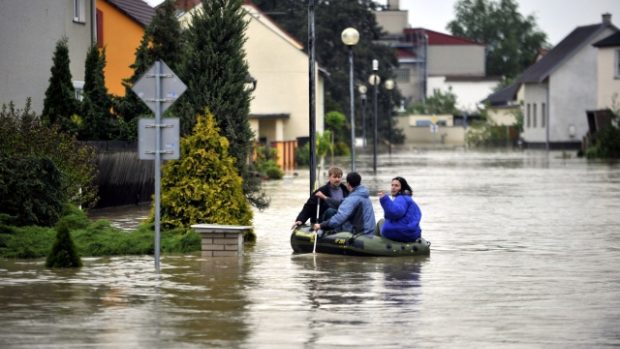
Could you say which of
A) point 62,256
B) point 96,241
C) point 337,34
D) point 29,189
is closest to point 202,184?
point 96,241

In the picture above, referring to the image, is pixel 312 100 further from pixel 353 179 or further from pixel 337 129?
pixel 337 129

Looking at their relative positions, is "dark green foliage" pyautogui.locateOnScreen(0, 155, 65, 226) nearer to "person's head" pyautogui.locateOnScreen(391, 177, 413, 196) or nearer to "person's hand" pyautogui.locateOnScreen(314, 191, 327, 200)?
"person's hand" pyautogui.locateOnScreen(314, 191, 327, 200)

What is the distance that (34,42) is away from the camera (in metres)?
32.9

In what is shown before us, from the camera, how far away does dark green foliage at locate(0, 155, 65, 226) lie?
2116cm

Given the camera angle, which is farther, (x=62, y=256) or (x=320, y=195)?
(x=320, y=195)

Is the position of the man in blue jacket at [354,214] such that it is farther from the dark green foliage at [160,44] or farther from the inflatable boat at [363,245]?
the dark green foliage at [160,44]

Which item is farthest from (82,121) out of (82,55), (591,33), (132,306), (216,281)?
(591,33)

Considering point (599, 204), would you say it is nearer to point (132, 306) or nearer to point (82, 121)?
point (82, 121)

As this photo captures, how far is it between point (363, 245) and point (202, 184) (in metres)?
2.97

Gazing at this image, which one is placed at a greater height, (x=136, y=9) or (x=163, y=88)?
(x=136, y=9)

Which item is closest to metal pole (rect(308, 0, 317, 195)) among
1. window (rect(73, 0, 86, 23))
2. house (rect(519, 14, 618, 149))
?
window (rect(73, 0, 86, 23))

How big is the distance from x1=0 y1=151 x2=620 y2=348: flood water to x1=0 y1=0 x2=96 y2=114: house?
28.3 feet

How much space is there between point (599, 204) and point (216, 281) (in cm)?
1764

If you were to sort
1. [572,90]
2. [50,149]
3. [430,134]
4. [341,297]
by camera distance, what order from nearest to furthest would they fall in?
[341,297]
[50,149]
[572,90]
[430,134]
